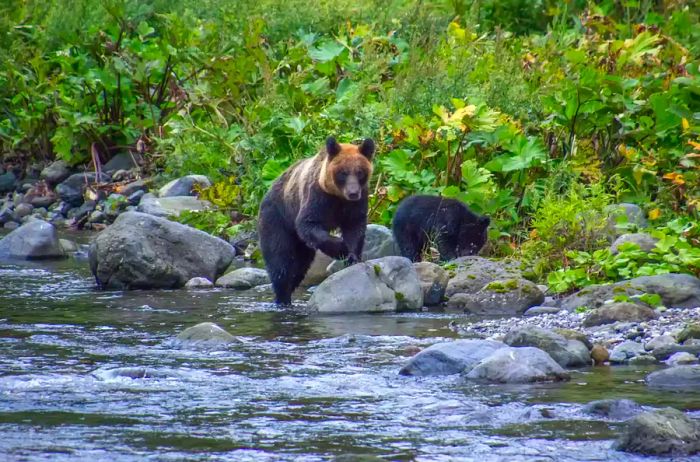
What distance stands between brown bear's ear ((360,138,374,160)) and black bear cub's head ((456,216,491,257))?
1455 millimetres

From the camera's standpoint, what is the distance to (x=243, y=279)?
38.0 ft

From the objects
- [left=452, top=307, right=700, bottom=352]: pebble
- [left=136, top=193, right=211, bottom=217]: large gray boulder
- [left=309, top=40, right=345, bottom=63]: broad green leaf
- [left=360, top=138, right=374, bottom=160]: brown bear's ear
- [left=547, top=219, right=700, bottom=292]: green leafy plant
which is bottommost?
[left=452, top=307, right=700, bottom=352]: pebble

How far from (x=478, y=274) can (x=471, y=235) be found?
3.71 feet

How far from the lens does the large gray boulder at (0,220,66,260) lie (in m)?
13.4

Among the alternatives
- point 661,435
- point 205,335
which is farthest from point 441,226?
point 661,435

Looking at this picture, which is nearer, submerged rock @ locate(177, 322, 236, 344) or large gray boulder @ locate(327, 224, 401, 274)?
submerged rock @ locate(177, 322, 236, 344)

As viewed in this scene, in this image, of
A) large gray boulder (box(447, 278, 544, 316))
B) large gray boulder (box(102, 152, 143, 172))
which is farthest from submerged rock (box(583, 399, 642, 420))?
large gray boulder (box(102, 152, 143, 172))

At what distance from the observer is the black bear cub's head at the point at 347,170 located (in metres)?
9.84

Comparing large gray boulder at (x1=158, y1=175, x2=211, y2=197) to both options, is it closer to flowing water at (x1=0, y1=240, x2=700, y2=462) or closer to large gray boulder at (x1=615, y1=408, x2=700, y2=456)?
flowing water at (x1=0, y1=240, x2=700, y2=462)

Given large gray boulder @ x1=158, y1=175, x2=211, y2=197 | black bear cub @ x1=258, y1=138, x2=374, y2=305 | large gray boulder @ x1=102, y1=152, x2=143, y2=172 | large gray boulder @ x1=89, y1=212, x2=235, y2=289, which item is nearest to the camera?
black bear cub @ x1=258, y1=138, x2=374, y2=305

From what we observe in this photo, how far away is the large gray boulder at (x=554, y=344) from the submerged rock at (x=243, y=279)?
4.43 m

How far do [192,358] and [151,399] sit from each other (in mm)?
1242

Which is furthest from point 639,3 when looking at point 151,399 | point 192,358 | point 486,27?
→ point 151,399

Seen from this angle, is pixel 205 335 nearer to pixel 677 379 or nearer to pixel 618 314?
pixel 618 314
